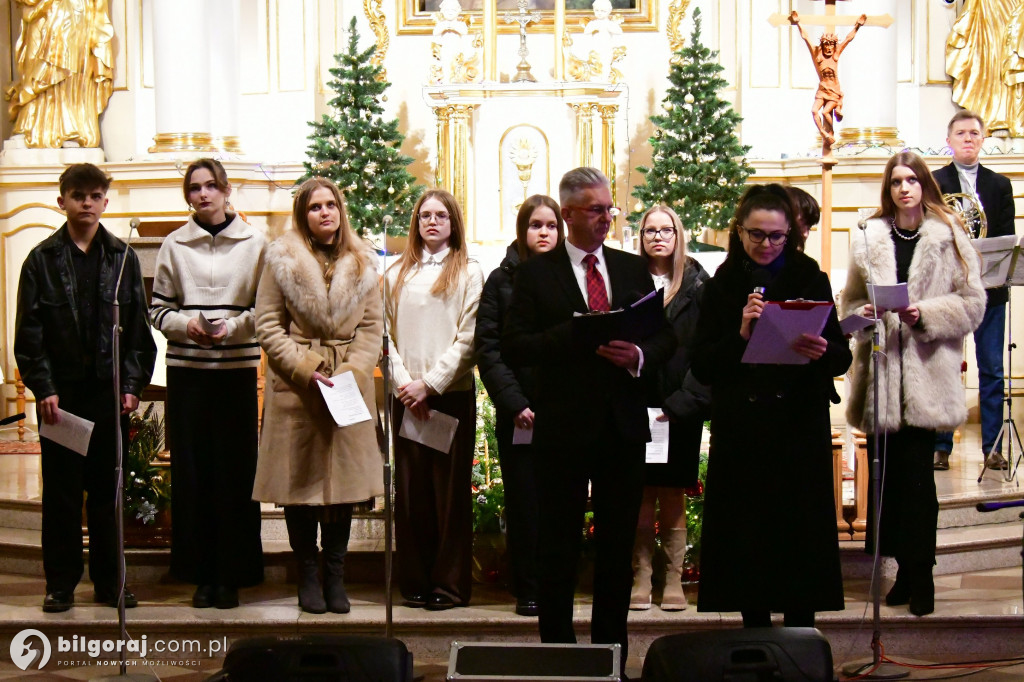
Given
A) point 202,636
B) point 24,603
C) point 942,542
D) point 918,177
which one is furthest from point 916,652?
point 24,603

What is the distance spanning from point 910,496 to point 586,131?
15.5 feet

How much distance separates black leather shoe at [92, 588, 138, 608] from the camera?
487 centimetres

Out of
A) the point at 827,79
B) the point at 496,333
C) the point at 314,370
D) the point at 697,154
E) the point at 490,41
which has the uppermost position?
the point at 490,41

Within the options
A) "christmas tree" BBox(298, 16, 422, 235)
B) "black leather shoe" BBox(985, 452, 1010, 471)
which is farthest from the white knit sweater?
"christmas tree" BBox(298, 16, 422, 235)

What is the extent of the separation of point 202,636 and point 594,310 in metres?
2.01

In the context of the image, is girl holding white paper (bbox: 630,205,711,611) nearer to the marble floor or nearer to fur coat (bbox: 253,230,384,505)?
the marble floor

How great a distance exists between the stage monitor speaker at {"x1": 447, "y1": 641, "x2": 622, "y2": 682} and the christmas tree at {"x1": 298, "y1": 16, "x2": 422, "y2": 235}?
5.33 m

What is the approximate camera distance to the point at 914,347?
4.66m

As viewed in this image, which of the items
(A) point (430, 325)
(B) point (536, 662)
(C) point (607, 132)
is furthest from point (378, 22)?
(B) point (536, 662)

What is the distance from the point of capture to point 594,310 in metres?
3.77

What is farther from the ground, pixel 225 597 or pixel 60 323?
pixel 60 323

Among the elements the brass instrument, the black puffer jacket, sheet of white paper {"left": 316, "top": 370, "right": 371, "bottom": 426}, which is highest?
the brass instrument

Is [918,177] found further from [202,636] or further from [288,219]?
[288,219]

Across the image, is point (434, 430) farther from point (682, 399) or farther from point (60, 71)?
point (60, 71)
